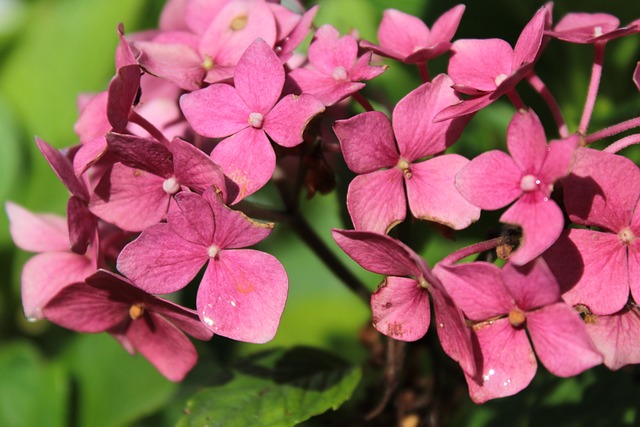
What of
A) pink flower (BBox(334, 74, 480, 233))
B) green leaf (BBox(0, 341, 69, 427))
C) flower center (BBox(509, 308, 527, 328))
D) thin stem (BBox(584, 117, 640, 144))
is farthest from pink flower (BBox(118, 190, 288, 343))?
green leaf (BBox(0, 341, 69, 427))

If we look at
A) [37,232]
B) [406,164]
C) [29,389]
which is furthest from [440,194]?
[29,389]

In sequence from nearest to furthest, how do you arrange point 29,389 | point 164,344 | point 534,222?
1. point 534,222
2. point 164,344
3. point 29,389

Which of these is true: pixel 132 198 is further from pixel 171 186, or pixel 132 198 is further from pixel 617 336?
pixel 617 336

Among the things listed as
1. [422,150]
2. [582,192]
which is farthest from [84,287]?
[582,192]

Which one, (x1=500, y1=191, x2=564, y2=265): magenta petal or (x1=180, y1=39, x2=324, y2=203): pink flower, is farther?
(x1=180, y1=39, x2=324, y2=203): pink flower

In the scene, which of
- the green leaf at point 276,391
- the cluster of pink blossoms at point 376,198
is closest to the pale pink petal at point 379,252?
the cluster of pink blossoms at point 376,198

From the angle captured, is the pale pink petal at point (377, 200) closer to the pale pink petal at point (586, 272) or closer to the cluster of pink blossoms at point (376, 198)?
the cluster of pink blossoms at point (376, 198)

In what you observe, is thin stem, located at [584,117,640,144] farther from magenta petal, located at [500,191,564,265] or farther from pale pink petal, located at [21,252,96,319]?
pale pink petal, located at [21,252,96,319]
